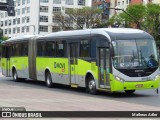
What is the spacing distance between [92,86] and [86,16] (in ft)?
244

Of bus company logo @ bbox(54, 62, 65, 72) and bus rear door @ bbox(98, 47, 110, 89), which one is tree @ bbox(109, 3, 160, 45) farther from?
bus rear door @ bbox(98, 47, 110, 89)

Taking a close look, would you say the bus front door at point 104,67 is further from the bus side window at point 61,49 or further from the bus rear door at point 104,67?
the bus side window at point 61,49

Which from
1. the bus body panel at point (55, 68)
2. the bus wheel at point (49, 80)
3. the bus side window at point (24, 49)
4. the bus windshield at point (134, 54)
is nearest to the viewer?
the bus windshield at point (134, 54)

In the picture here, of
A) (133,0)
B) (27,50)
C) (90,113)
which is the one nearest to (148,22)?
(133,0)

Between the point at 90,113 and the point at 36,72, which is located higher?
the point at 90,113

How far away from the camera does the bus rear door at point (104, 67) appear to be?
63.6 feet

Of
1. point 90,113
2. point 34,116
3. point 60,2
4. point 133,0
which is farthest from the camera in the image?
point 60,2

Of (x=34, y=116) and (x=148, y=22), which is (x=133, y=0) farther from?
(x=34, y=116)

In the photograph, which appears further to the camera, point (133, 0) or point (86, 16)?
point (133, 0)

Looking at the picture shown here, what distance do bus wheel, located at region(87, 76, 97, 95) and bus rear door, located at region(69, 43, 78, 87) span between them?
3.98 feet

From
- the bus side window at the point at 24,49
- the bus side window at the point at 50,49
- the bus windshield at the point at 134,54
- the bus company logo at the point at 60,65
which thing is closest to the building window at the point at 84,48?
the bus company logo at the point at 60,65

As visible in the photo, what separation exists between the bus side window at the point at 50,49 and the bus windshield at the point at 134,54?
19.9ft

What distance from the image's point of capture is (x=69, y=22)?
94812 mm

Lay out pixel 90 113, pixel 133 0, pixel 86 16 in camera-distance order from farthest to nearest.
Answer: pixel 133 0 → pixel 86 16 → pixel 90 113
